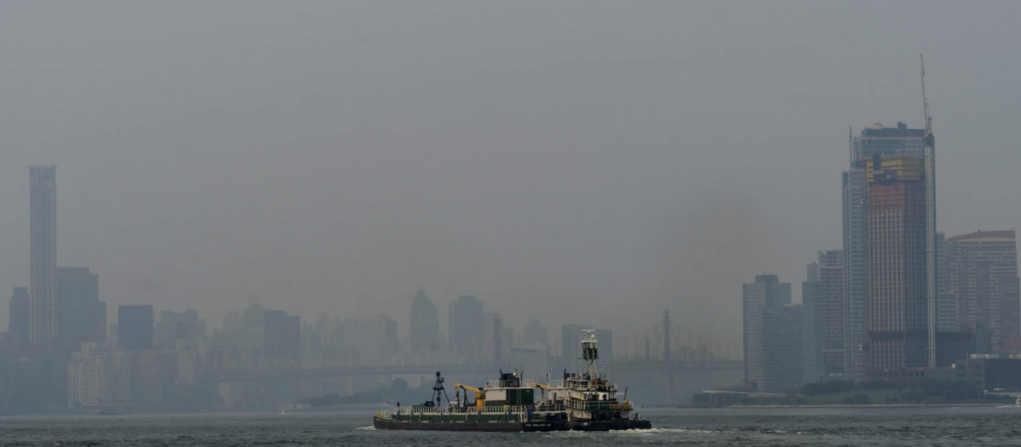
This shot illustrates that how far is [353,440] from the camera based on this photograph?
140 metres

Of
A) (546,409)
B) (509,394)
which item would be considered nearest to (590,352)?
(546,409)

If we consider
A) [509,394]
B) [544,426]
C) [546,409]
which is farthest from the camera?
[509,394]

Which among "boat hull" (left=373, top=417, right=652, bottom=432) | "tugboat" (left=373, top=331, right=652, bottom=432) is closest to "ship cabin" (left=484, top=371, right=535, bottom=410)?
"tugboat" (left=373, top=331, right=652, bottom=432)

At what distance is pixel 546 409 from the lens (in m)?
132

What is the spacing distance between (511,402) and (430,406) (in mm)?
11928

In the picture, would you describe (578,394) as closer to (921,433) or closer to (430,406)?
(430,406)

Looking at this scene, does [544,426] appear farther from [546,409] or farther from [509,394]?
[509,394]

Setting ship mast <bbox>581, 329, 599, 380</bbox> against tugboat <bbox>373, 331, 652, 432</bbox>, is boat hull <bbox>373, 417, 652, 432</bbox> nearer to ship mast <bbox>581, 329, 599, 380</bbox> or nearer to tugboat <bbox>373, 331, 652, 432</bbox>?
tugboat <bbox>373, 331, 652, 432</bbox>

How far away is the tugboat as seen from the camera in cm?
12762

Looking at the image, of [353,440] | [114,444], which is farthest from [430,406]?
[114,444]

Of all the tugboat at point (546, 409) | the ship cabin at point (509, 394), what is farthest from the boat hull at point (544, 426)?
the ship cabin at point (509, 394)

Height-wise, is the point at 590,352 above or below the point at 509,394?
above

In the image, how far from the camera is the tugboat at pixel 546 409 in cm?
12762

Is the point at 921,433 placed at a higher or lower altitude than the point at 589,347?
lower
